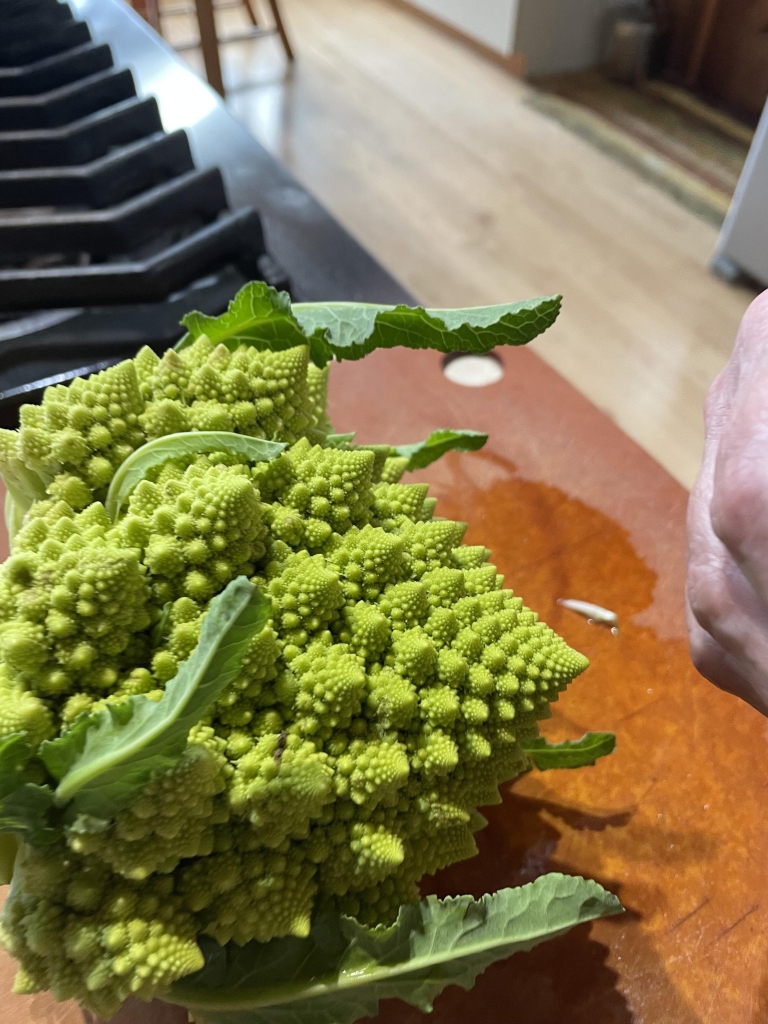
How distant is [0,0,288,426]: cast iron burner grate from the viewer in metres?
1.12

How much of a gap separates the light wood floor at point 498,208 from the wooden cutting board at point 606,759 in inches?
25.2

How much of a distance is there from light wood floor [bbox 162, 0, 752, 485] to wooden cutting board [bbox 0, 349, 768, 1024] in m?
0.64

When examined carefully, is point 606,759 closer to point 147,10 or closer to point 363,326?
point 363,326

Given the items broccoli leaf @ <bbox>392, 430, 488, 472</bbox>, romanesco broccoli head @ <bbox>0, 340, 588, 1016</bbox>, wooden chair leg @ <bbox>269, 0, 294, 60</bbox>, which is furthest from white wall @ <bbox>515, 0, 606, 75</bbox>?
romanesco broccoli head @ <bbox>0, 340, 588, 1016</bbox>

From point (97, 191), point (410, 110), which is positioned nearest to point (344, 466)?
point (97, 191)

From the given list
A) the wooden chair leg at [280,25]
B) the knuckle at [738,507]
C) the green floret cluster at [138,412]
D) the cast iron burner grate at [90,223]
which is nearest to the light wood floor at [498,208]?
the wooden chair leg at [280,25]

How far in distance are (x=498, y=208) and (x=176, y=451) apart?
2099 mm

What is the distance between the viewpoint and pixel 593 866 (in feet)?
2.55

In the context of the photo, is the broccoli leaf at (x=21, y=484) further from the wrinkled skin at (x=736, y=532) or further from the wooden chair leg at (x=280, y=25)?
the wooden chair leg at (x=280, y=25)

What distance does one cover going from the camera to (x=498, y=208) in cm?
239

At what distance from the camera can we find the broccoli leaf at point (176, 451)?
0.61m

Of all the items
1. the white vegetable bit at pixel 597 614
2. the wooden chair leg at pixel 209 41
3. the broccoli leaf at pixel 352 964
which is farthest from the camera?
the wooden chair leg at pixel 209 41

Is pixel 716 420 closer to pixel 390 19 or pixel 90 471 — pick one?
pixel 90 471

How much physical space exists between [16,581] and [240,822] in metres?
0.25
